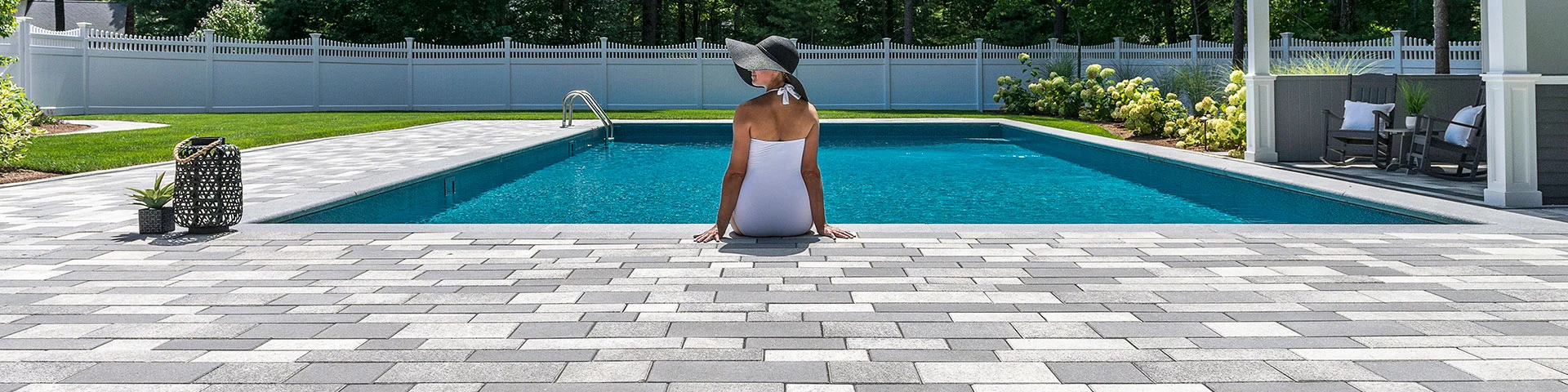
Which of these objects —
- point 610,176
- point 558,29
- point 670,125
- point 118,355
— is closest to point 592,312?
point 118,355

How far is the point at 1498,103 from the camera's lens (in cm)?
669

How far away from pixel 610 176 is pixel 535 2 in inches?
844

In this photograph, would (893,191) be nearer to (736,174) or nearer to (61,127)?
(736,174)

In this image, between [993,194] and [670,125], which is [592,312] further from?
[670,125]

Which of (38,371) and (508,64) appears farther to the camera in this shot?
(508,64)

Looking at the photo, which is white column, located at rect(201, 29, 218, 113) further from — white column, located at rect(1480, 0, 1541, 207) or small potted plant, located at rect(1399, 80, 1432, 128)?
white column, located at rect(1480, 0, 1541, 207)

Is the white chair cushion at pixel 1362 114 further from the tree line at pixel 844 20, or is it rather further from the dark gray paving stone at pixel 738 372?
the tree line at pixel 844 20

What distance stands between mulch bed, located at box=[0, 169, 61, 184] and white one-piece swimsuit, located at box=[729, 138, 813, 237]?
6536mm

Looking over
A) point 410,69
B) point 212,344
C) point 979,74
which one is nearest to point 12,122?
point 212,344

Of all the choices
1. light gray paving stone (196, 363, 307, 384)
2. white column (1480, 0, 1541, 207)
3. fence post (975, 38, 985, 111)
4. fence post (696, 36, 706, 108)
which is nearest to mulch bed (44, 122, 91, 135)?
fence post (696, 36, 706, 108)

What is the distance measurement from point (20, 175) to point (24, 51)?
10.8 meters

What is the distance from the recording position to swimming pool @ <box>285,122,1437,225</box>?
7.70 m

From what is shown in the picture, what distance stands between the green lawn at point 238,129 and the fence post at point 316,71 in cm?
107

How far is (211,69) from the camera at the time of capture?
21.9m
